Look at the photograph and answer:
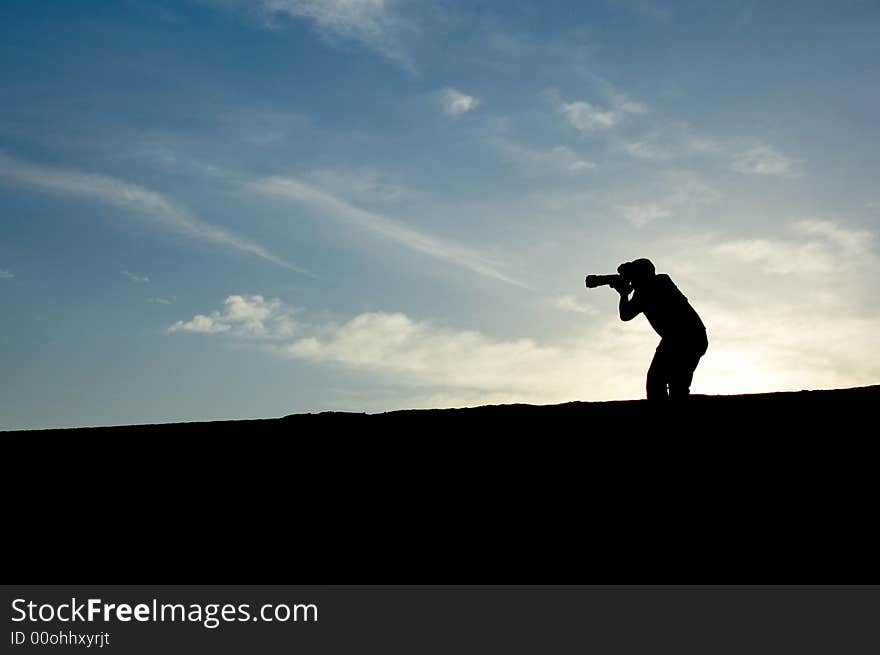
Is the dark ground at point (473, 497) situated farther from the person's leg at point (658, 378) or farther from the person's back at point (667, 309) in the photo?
the person's back at point (667, 309)

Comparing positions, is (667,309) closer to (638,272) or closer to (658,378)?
(638,272)

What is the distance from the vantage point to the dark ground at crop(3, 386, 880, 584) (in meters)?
3.85

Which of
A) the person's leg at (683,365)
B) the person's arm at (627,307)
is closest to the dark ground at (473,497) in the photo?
the person's leg at (683,365)

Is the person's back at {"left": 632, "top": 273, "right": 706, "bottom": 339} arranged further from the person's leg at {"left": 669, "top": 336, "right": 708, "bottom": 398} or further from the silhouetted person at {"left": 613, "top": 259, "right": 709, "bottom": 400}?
the person's leg at {"left": 669, "top": 336, "right": 708, "bottom": 398}

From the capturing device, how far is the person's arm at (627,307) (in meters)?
5.75

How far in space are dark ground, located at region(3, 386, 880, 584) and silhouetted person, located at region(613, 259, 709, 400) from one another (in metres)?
0.99

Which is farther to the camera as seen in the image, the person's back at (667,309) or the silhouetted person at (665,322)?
the person's back at (667,309)

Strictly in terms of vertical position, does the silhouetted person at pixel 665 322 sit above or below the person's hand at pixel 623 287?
below

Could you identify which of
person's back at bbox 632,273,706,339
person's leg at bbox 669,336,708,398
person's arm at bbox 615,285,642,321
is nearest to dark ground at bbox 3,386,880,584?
person's leg at bbox 669,336,708,398

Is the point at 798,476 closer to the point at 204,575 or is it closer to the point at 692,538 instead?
the point at 692,538

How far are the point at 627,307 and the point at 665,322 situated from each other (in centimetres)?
29

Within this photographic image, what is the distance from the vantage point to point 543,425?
439 centimetres

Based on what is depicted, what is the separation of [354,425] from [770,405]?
7.32ft

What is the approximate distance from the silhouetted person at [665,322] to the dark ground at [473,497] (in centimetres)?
99
